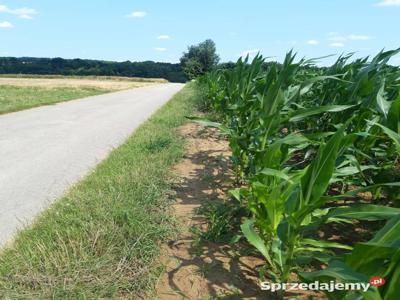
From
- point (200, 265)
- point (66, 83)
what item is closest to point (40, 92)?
point (66, 83)

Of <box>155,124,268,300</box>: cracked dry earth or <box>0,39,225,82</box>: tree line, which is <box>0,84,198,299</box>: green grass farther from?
<box>0,39,225,82</box>: tree line

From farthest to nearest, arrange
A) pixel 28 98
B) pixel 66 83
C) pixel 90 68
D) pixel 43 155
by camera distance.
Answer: pixel 90 68
pixel 66 83
pixel 28 98
pixel 43 155

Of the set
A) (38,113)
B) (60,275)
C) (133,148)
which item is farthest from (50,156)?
(38,113)

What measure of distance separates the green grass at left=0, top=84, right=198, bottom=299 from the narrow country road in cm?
38

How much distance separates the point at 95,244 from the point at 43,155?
3566mm

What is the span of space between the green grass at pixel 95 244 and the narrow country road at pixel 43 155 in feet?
1.24

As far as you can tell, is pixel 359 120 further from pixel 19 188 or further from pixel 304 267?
pixel 19 188

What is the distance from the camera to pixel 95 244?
2.47 meters

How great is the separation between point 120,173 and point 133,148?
1.51 meters

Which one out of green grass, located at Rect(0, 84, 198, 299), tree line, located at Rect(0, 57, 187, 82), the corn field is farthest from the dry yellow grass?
the corn field

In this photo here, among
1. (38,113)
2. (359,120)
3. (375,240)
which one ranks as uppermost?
(359,120)

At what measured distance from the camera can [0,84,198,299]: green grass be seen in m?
2.09

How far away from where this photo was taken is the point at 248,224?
6.82 feet

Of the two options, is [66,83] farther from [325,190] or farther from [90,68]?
[90,68]
